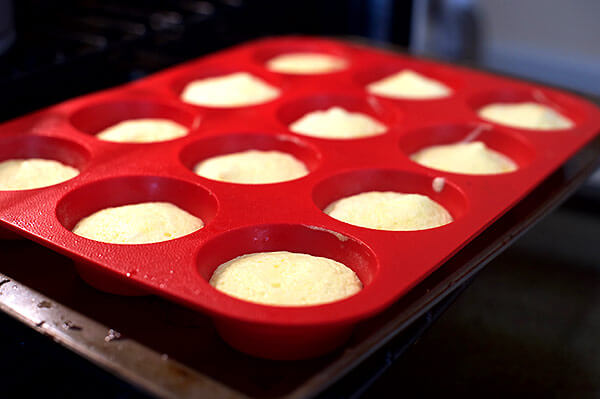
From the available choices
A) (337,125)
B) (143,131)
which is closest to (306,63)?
(337,125)

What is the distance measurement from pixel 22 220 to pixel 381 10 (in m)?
2.16

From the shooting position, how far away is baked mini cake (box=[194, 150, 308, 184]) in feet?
5.32

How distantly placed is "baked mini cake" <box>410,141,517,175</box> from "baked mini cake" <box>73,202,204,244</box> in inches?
26.4

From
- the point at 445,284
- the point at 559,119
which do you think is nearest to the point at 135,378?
the point at 445,284

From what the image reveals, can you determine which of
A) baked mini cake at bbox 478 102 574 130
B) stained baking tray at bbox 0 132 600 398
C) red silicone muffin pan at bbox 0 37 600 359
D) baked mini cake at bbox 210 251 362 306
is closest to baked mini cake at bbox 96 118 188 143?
red silicone muffin pan at bbox 0 37 600 359

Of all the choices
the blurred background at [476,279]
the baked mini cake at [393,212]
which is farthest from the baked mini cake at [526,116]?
the baked mini cake at [393,212]

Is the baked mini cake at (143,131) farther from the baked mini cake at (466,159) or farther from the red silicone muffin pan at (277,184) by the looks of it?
the baked mini cake at (466,159)

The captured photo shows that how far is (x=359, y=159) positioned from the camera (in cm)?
163

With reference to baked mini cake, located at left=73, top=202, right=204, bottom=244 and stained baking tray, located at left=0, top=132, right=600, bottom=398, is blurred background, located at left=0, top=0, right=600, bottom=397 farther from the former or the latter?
baked mini cake, located at left=73, top=202, right=204, bottom=244

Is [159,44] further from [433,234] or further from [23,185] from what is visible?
[433,234]

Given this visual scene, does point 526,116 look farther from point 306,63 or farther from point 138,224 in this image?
point 138,224

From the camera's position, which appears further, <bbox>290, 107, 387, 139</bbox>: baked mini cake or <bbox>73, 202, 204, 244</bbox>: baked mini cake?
<bbox>290, 107, 387, 139</bbox>: baked mini cake

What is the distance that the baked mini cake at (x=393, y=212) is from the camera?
1.44 metres

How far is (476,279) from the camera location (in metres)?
2.27
